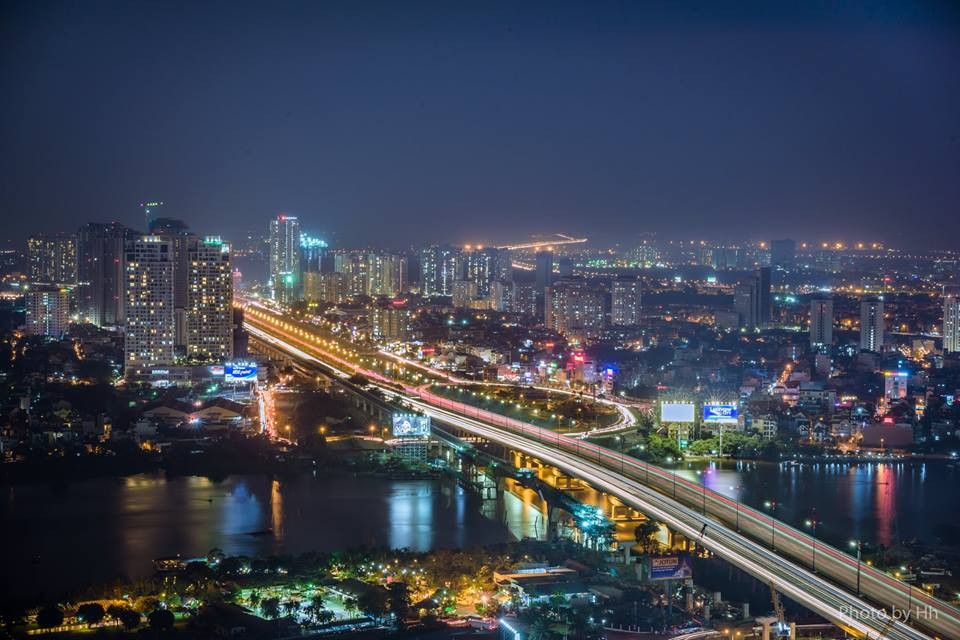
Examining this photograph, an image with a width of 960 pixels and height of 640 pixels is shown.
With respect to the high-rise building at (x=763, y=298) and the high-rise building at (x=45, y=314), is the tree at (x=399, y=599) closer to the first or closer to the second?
the high-rise building at (x=45, y=314)

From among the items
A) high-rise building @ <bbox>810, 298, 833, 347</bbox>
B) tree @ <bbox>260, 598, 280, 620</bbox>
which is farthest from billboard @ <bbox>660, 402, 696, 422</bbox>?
high-rise building @ <bbox>810, 298, 833, 347</bbox>

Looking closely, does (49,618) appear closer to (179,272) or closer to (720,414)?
(720,414)

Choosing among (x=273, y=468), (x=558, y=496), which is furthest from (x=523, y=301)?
(x=558, y=496)

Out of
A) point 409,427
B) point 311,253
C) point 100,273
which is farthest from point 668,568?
point 311,253

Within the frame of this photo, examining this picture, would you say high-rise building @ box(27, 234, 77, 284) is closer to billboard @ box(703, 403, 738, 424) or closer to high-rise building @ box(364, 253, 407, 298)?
high-rise building @ box(364, 253, 407, 298)

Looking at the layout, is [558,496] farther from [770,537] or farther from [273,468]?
[273,468]
